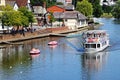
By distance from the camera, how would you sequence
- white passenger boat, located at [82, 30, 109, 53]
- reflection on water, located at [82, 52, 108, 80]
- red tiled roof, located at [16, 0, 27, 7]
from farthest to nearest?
red tiled roof, located at [16, 0, 27, 7] → white passenger boat, located at [82, 30, 109, 53] → reflection on water, located at [82, 52, 108, 80]

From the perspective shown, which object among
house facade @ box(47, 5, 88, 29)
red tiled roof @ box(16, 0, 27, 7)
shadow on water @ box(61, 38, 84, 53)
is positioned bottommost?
shadow on water @ box(61, 38, 84, 53)

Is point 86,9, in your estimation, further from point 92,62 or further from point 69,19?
point 92,62

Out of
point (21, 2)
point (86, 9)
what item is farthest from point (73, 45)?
point (86, 9)

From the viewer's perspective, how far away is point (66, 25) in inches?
4237

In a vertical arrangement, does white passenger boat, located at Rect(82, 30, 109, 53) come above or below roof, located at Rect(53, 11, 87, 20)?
below

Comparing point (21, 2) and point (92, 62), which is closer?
point (92, 62)

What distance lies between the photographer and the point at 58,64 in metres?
52.3

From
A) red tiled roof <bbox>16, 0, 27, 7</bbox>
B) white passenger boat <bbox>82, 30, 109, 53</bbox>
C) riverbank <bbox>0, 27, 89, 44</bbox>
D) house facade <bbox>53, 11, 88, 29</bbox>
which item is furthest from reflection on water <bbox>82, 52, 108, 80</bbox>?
house facade <bbox>53, 11, 88, 29</bbox>

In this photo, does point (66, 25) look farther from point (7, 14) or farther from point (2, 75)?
point (2, 75)

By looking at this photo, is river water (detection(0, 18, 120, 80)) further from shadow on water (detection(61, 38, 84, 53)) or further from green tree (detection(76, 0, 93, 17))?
green tree (detection(76, 0, 93, 17))

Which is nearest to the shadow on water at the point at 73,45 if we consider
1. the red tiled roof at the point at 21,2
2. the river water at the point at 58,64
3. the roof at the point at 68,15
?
the river water at the point at 58,64

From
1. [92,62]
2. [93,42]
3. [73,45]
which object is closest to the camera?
[92,62]

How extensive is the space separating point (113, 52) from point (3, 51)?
1593cm

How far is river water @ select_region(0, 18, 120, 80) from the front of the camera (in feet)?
149
